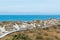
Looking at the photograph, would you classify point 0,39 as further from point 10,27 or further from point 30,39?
point 10,27

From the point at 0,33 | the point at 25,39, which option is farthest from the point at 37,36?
the point at 0,33

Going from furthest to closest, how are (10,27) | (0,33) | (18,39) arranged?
(10,27) < (0,33) < (18,39)

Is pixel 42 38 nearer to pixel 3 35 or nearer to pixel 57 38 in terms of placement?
pixel 57 38

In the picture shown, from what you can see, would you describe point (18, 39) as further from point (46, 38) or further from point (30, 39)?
point (46, 38)

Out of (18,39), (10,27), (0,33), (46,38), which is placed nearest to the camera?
(18,39)

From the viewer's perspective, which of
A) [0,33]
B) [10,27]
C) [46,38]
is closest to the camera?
[46,38]

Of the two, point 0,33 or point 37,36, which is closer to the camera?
point 37,36

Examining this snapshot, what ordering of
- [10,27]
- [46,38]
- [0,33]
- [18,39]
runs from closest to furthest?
[18,39]
[46,38]
[0,33]
[10,27]

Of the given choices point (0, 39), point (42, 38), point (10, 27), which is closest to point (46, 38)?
point (42, 38)

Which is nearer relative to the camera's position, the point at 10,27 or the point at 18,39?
the point at 18,39
